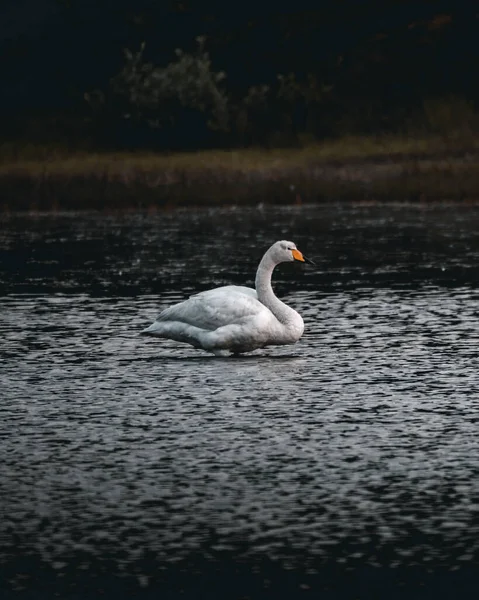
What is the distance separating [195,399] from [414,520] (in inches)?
177

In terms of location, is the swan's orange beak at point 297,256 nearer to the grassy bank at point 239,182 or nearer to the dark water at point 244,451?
the dark water at point 244,451

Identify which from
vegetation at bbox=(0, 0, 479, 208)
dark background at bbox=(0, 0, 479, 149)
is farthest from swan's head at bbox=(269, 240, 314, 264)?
dark background at bbox=(0, 0, 479, 149)

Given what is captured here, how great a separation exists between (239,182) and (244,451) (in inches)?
1249

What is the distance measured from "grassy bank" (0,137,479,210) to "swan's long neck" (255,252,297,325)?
2450 cm

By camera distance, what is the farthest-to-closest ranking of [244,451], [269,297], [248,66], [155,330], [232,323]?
[248,66]
[155,330]
[269,297]
[232,323]
[244,451]

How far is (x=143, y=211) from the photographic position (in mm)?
42500

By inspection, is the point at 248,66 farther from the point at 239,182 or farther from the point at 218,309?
the point at 218,309

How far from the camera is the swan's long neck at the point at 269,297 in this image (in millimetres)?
17203

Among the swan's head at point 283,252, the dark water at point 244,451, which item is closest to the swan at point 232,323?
the dark water at point 244,451

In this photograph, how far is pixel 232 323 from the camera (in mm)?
17047

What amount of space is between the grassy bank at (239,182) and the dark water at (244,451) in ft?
59.0

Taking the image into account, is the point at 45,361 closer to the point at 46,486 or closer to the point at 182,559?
the point at 46,486

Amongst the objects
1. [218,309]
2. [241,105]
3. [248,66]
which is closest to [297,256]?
[218,309]

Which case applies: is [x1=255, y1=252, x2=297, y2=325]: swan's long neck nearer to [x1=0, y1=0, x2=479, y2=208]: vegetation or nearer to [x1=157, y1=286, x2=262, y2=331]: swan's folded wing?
[x1=157, y1=286, x2=262, y2=331]: swan's folded wing
